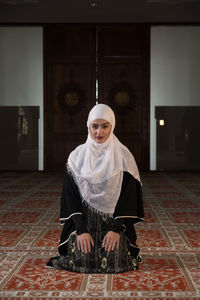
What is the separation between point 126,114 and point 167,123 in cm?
82

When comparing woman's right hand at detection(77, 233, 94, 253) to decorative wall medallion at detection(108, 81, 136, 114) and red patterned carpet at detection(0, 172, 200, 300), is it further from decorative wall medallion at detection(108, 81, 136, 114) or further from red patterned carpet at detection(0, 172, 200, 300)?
decorative wall medallion at detection(108, 81, 136, 114)

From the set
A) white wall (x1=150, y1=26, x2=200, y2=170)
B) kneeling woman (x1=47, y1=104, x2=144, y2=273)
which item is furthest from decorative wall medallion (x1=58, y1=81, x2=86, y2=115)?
kneeling woman (x1=47, y1=104, x2=144, y2=273)

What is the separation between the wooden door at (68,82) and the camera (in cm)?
812

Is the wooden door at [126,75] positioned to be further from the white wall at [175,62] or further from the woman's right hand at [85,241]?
the woman's right hand at [85,241]

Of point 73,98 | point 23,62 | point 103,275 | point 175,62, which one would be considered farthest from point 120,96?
point 103,275

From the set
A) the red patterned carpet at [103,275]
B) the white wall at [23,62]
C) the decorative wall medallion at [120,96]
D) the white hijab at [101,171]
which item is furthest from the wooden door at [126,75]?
the white hijab at [101,171]

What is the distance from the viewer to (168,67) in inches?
319

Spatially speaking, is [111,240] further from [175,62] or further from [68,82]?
[175,62]

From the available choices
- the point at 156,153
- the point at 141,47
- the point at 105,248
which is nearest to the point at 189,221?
the point at 105,248

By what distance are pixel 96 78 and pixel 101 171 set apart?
236 inches

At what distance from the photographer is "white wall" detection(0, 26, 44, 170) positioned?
8125 millimetres

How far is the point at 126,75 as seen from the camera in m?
8.12

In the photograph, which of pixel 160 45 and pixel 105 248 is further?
pixel 160 45

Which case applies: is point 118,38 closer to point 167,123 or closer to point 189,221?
point 167,123
